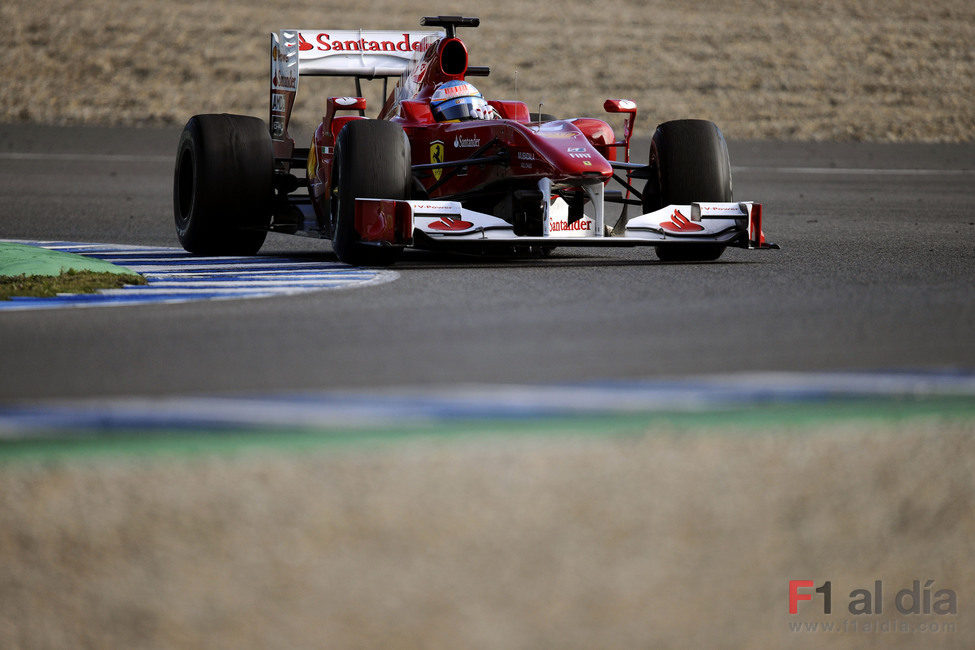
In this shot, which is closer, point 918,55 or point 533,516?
point 533,516

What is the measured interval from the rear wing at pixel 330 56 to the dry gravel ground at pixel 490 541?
7451 millimetres

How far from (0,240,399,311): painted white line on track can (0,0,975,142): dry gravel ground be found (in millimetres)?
16156

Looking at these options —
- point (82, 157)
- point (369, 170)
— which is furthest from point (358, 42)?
point (82, 157)

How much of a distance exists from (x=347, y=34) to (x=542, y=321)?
18.2 ft

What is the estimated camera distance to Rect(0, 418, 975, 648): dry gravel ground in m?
2.85

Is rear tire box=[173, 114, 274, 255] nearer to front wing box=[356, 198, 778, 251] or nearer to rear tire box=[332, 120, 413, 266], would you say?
rear tire box=[332, 120, 413, 266]

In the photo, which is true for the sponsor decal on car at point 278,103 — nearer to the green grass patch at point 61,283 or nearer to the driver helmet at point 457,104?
the driver helmet at point 457,104

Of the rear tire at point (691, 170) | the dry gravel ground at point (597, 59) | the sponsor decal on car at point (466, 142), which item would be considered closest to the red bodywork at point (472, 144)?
the sponsor decal on car at point (466, 142)

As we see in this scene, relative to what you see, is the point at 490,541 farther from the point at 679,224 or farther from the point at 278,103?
the point at 278,103

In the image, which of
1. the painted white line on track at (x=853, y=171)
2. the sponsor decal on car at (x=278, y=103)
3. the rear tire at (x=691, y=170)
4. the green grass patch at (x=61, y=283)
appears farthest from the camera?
the painted white line on track at (x=853, y=171)

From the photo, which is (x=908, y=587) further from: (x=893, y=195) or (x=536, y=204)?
(x=893, y=195)

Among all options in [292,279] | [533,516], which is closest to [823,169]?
[292,279]

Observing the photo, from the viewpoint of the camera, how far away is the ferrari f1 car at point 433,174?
29.2 feet

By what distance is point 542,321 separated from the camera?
625 centimetres
